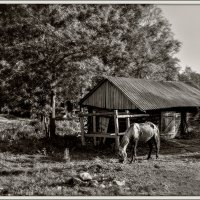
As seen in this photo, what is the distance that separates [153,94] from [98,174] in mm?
11201

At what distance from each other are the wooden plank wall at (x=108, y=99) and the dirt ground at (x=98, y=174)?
3.63 metres

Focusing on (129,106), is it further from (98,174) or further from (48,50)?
(98,174)

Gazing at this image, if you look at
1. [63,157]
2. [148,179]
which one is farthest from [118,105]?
[148,179]

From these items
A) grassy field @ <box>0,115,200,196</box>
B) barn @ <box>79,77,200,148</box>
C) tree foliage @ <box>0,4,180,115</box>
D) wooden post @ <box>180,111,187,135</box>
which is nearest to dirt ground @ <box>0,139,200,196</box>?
grassy field @ <box>0,115,200,196</box>

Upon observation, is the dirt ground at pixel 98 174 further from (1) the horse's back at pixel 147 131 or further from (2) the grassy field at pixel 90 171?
(1) the horse's back at pixel 147 131

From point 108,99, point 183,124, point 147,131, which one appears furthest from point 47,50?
point 183,124

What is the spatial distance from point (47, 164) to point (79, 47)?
8.51m

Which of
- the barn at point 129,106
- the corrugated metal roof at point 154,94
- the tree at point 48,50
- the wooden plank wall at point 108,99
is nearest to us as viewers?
the tree at point 48,50

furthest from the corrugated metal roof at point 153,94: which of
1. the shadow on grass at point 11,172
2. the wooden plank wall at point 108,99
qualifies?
the shadow on grass at point 11,172

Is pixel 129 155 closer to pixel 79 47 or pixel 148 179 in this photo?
pixel 148 179

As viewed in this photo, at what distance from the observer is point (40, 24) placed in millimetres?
18891

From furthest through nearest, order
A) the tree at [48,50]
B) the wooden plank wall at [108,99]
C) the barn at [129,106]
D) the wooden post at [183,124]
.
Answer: the wooden post at [183,124] < the wooden plank wall at [108,99] < the barn at [129,106] < the tree at [48,50]

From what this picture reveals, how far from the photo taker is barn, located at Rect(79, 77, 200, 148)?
20.0 meters

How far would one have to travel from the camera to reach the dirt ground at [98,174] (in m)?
10.9
